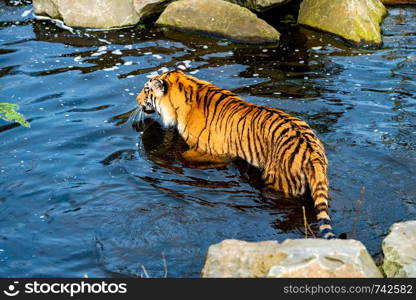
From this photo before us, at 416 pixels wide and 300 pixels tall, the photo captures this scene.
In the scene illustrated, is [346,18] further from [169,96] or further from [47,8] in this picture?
[47,8]

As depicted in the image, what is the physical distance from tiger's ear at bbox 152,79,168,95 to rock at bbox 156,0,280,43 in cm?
342

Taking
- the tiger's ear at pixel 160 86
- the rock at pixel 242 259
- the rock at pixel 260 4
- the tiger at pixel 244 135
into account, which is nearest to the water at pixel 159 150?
the tiger at pixel 244 135

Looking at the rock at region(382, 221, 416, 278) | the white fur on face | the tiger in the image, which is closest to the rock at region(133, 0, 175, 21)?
the tiger

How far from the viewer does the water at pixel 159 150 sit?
4930mm

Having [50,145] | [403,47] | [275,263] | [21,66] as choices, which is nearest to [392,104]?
[403,47]

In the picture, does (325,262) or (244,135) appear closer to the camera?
(325,262)

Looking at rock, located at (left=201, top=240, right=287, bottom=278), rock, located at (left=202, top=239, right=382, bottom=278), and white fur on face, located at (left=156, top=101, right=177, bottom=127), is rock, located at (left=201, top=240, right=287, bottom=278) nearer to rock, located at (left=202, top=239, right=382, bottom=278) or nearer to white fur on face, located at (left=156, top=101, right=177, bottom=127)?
rock, located at (left=202, top=239, right=382, bottom=278)

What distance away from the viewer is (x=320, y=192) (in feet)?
15.5

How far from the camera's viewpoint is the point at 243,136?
590 cm

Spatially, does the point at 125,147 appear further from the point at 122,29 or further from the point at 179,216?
the point at 122,29

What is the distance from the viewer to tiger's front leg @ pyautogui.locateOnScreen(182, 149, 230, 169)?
20.2ft

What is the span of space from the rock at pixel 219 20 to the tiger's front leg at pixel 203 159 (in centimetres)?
377

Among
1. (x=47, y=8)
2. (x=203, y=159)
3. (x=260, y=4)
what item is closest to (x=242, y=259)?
(x=203, y=159)

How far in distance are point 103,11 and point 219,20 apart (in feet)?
6.28
